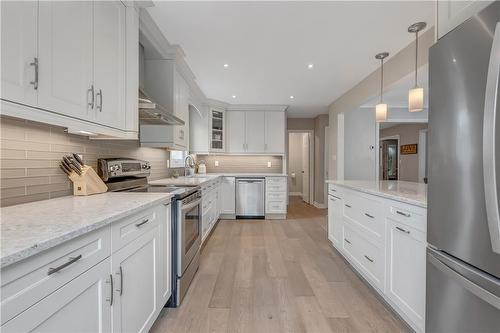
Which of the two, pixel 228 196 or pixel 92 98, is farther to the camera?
pixel 228 196

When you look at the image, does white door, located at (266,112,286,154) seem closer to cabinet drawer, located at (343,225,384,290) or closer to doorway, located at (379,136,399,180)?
cabinet drawer, located at (343,225,384,290)

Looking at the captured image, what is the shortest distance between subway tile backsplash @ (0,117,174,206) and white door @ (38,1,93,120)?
0.30 metres

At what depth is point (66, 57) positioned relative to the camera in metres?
1.24

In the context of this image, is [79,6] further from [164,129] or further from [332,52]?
[332,52]

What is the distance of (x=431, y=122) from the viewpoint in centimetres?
117

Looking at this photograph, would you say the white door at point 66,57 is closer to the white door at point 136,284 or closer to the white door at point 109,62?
the white door at point 109,62

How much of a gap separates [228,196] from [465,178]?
4185mm

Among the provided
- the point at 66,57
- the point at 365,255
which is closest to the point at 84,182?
the point at 66,57

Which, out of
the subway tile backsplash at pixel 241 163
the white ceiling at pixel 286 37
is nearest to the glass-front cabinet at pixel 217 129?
the subway tile backsplash at pixel 241 163

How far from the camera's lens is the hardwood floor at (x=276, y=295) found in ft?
5.61

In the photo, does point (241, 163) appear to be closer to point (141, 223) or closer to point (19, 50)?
point (141, 223)

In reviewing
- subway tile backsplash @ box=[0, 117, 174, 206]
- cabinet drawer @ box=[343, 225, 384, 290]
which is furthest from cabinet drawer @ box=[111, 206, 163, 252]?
cabinet drawer @ box=[343, 225, 384, 290]

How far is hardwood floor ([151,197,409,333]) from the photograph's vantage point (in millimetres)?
1710

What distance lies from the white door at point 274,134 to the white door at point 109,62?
12.7ft
